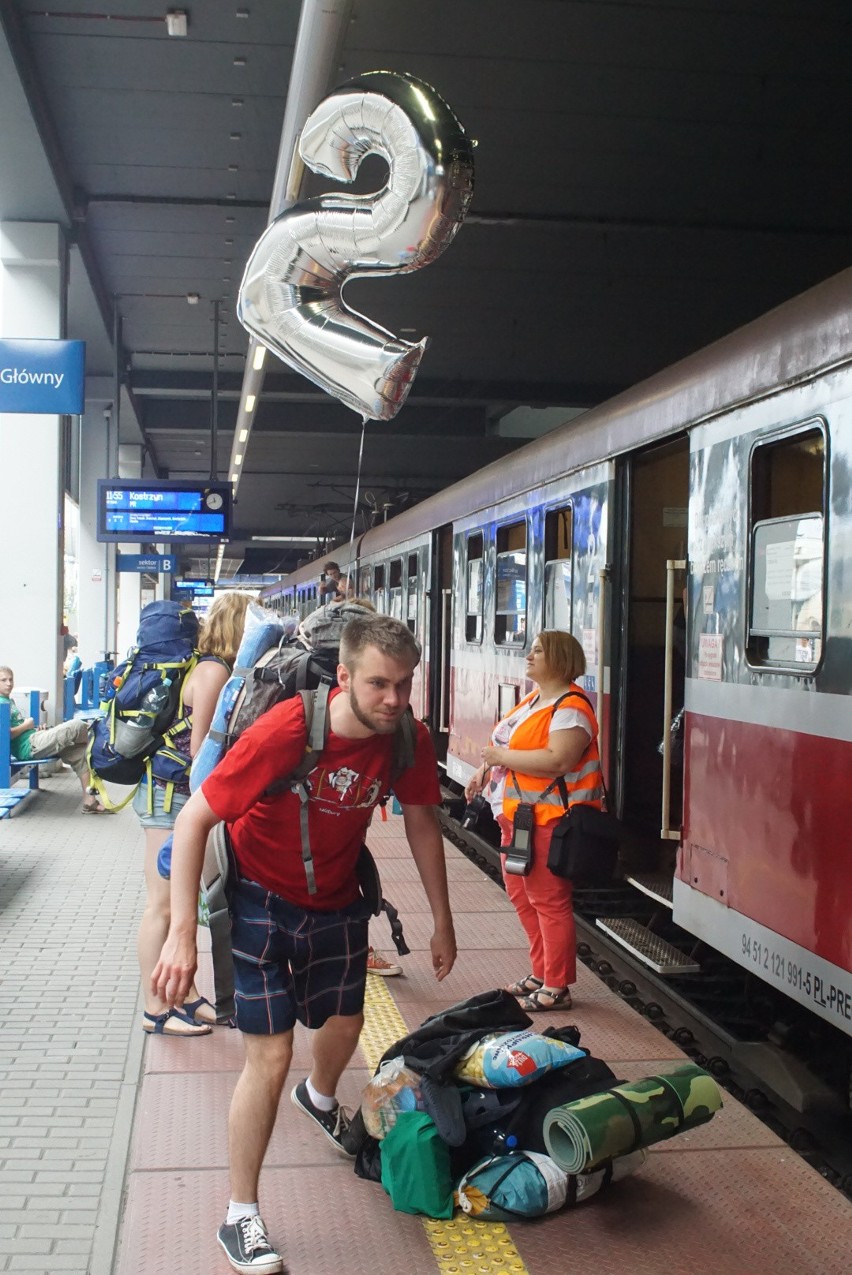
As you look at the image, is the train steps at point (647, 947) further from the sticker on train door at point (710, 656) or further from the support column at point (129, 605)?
the support column at point (129, 605)

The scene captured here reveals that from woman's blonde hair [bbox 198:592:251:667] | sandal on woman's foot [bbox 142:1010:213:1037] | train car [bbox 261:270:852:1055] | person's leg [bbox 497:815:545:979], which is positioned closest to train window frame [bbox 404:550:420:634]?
train car [bbox 261:270:852:1055]

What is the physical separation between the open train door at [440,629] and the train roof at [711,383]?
3006 mm

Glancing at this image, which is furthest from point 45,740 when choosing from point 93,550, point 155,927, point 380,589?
point 93,550

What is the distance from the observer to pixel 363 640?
348cm

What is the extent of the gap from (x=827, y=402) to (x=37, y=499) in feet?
36.1

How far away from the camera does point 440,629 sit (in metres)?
13.1

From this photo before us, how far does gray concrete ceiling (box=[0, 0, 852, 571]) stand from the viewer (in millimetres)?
9375

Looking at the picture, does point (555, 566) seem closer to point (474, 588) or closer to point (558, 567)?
point (558, 567)

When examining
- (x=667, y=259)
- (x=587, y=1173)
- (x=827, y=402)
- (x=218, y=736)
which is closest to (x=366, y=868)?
(x=218, y=736)

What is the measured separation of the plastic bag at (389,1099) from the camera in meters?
3.91

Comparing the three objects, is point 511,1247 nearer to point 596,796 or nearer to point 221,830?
point 221,830

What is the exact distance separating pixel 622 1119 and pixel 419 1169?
2.00 ft

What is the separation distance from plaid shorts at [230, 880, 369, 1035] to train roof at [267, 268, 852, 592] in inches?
104

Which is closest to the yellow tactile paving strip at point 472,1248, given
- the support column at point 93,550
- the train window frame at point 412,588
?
the train window frame at point 412,588
